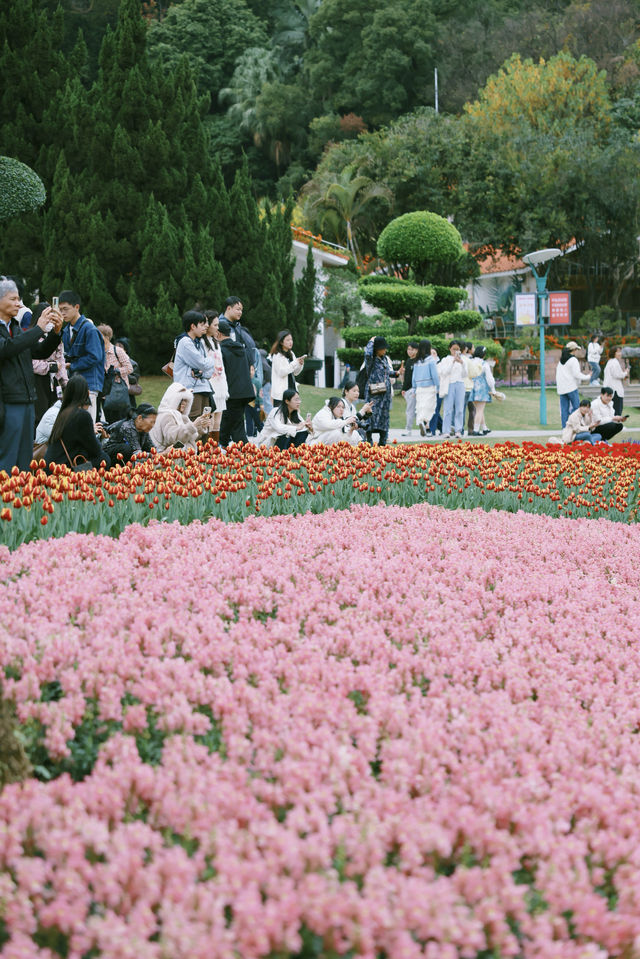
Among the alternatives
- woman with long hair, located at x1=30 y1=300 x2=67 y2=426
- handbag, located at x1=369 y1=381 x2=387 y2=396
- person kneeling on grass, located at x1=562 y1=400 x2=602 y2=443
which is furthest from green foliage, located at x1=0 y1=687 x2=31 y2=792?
person kneeling on grass, located at x1=562 y1=400 x2=602 y2=443

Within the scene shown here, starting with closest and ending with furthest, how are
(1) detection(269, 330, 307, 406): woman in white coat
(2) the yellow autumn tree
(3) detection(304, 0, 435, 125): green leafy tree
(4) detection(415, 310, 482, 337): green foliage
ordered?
1. (1) detection(269, 330, 307, 406): woman in white coat
2. (4) detection(415, 310, 482, 337): green foliage
3. (2) the yellow autumn tree
4. (3) detection(304, 0, 435, 125): green leafy tree

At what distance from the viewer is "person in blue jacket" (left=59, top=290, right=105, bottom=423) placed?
347 inches

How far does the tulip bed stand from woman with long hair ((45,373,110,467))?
37cm

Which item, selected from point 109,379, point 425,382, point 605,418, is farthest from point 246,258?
point 109,379

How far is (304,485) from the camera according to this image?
7.25 meters

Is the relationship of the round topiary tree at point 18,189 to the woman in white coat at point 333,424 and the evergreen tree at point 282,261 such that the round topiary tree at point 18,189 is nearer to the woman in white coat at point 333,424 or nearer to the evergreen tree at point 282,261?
the evergreen tree at point 282,261

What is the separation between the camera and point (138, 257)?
1895 cm

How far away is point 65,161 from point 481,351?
8.99 meters

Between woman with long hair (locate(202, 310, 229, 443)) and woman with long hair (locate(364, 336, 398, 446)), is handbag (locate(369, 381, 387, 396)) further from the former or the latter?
woman with long hair (locate(202, 310, 229, 443))

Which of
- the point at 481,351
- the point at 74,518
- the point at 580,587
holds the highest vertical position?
the point at 481,351

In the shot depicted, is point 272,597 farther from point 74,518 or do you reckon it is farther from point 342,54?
point 342,54

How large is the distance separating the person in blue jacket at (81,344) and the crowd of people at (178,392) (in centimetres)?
1

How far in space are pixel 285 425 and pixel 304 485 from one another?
3.31 metres

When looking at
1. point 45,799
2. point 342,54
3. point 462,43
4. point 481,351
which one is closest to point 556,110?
point 462,43
